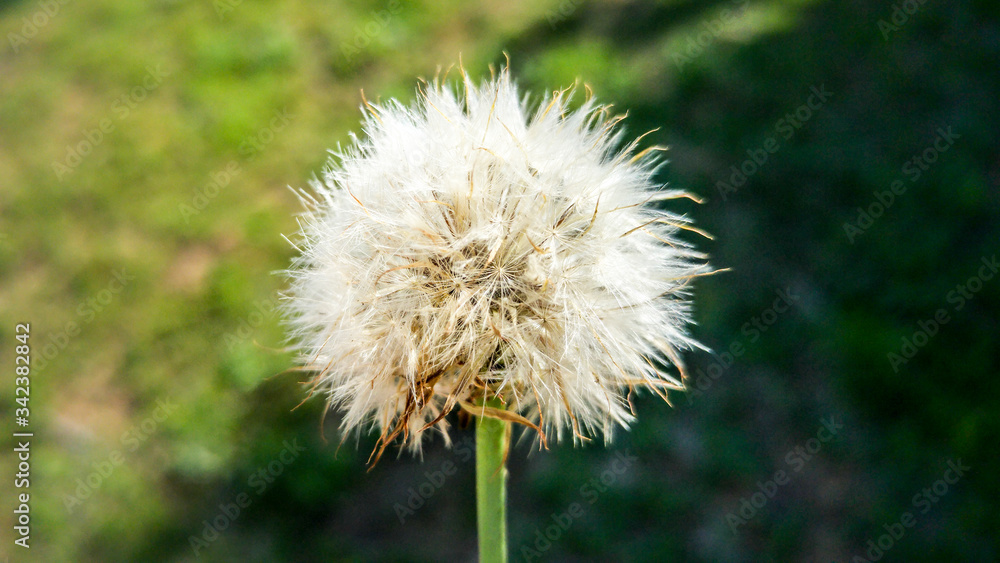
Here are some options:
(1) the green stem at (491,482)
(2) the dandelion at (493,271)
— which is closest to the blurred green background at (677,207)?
(1) the green stem at (491,482)

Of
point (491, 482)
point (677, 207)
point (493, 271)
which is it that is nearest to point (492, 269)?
point (493, 271)

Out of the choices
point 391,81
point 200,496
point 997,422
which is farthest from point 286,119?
point 997,422

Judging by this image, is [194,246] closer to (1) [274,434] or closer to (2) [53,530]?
(1) [274,434]

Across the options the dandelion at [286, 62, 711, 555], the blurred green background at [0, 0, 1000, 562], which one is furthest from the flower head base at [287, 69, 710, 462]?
the blurred green background at [0, 0, 1000, 562]

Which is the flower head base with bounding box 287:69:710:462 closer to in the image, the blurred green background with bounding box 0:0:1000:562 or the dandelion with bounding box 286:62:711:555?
the dandelion with bounding box 286:62:711:555

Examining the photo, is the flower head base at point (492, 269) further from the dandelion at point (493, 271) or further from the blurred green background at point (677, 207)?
the blurred green background at point (677, 207)

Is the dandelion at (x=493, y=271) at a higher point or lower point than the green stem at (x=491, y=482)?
higher
